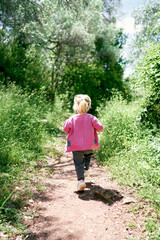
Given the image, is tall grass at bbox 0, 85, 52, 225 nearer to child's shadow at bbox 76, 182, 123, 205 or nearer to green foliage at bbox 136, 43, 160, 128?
child's shadow at bbox 76, 182, 123, 205

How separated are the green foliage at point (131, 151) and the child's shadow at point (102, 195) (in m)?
0.41

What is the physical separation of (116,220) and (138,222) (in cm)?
30

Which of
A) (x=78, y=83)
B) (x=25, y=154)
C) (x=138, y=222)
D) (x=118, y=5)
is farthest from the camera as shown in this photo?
(x=118, y=5)

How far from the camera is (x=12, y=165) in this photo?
395 centimetres

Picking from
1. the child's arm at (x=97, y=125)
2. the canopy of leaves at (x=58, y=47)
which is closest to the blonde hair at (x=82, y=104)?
the child's arm at (x=97, y=125)

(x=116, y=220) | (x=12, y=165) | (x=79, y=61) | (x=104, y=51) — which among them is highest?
(x=104, y=51)

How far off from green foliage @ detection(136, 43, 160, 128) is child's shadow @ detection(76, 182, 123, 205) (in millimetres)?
2599

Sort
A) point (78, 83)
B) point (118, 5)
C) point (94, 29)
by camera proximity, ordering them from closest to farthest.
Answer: point (78, 83) → point (94, 29) → point (118, 5)

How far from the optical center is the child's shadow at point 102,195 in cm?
345

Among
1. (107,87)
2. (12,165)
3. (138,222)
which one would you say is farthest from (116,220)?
(107,87)

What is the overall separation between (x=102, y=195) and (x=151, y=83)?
11.0 feet

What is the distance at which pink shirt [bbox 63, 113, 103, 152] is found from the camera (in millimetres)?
3750

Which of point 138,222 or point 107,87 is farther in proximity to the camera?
point 107,87

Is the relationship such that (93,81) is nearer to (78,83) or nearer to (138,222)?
(78,83)
